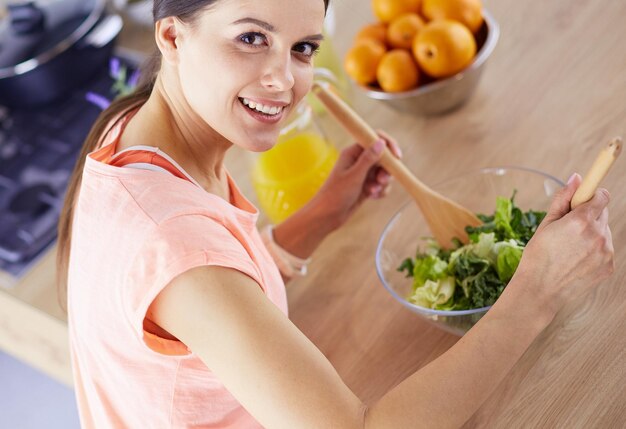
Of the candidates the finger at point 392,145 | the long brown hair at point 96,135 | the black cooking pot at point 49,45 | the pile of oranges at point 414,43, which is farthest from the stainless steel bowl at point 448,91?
the black cooking pot at point 49,45

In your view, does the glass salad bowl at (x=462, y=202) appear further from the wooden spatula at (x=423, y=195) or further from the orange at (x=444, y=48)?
the orange at (x=444, y=48)

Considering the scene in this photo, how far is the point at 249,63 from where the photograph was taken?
920 mm

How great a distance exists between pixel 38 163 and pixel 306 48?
113cm

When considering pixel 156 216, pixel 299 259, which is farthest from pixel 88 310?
pixel 299 259

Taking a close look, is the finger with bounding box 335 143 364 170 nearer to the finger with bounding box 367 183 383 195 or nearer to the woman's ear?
the finger with bounding box 367 183 383 195

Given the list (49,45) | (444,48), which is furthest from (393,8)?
(49,45)

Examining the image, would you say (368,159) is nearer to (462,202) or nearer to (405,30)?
(462,202)

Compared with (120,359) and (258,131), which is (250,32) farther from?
(120,359)

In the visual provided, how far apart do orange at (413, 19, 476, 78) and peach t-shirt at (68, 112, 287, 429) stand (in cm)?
51

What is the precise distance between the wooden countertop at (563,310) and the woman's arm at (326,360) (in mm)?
134

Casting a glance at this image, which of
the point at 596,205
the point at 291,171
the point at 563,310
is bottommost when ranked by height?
the point at 291,171

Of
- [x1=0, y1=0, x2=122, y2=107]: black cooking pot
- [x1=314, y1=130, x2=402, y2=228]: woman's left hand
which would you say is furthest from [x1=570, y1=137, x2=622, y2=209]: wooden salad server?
[x1=0, y1=0, x2=122, y2=107]: black cooking pot

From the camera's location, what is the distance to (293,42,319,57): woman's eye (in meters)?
0.97

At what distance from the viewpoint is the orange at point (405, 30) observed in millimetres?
1432
